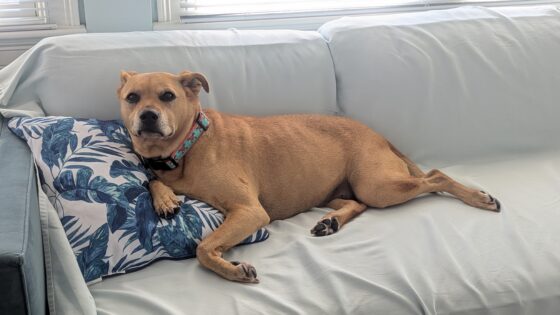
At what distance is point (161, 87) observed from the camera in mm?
1868

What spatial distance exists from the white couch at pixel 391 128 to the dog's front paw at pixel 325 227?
4 centimetres

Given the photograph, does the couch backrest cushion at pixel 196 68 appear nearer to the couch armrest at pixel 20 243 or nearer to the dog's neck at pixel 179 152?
the dog's neck at pixel 179 152

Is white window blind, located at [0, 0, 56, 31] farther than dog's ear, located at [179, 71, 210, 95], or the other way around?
white window blind, located at [0, 0, 56, 31]

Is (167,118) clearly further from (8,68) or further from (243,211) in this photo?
(8,68)

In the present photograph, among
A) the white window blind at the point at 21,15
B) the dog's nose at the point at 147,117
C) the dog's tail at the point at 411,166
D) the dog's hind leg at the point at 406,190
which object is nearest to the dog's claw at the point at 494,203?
the dog's hind leg at the point at 406,190

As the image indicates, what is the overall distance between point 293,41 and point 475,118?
27.9 inches

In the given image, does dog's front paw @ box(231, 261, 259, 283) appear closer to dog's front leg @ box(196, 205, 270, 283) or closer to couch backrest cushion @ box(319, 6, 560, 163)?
dog's front leg @ box(196, 205, 270, 283)

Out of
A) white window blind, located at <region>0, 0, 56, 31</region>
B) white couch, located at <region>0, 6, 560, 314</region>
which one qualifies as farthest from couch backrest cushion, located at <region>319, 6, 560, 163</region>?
white window blind, located at <region>0, 0, 56, 31</region>

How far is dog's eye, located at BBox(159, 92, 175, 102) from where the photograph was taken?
1868 millimetres

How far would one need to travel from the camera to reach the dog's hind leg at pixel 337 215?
1883 mm

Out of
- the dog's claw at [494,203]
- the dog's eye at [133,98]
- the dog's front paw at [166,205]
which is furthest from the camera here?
the dog's claw at [494,203]

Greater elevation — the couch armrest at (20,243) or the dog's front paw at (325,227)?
the couch armrest at (20,243)

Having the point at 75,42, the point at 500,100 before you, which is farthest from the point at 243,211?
the point at 500,100

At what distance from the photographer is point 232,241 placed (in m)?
1.78
